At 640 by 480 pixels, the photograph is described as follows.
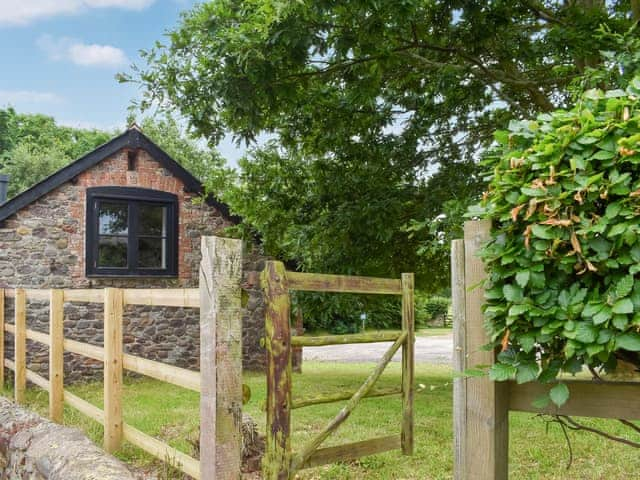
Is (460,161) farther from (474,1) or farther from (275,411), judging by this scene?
(275,411)

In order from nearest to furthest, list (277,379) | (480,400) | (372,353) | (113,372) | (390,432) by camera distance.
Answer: (480,400) < (277,379) < (113,372) < (390,432) < (372,353)

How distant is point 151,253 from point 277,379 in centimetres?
907

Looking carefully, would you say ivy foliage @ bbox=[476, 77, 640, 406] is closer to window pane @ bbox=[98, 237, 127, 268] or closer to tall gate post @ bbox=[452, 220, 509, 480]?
tall gate post @ bbox=[452, 220, 509, 480]

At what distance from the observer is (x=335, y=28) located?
675 cm

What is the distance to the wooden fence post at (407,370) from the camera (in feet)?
18.1

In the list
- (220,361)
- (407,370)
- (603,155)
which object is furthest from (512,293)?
(407,370)

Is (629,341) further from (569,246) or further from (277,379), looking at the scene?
(277,379)

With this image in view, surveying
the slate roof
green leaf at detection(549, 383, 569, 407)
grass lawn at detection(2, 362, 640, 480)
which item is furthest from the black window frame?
green leaf at detection(549, 383, 569, 407)

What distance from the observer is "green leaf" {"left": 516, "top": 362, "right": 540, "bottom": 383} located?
6.67 feet

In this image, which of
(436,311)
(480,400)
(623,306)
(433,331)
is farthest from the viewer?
(436,311)

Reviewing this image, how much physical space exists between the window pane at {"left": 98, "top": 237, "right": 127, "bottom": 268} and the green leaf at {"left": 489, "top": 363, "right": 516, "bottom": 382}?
36.0ft

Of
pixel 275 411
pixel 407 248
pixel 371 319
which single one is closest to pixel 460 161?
pixel 407 248

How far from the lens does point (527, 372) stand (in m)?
2.04

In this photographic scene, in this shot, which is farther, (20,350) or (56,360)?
(20,350)
